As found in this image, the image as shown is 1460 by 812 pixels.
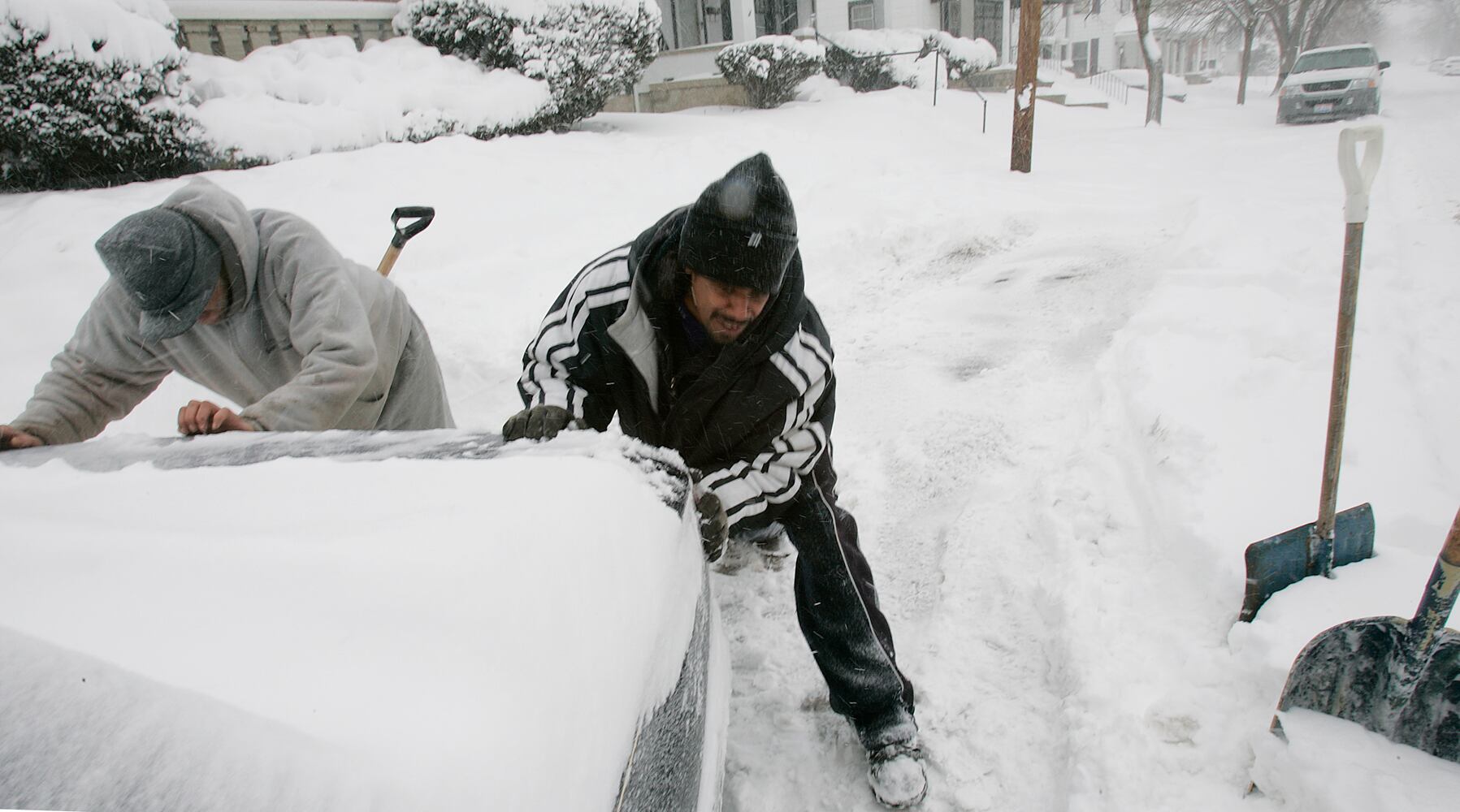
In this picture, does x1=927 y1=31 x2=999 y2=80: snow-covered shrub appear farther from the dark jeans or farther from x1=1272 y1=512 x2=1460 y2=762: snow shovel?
x1=1272 y1=512 x2=1460 y2=762: snow shovel

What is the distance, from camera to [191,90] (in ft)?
22.5

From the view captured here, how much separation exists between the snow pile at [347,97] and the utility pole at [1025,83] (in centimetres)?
598

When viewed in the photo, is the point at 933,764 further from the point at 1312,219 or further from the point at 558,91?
the point at 558,91

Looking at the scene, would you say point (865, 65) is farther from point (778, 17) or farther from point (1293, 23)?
point (1293, 23)

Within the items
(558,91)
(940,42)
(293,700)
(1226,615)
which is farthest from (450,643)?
(940,42)

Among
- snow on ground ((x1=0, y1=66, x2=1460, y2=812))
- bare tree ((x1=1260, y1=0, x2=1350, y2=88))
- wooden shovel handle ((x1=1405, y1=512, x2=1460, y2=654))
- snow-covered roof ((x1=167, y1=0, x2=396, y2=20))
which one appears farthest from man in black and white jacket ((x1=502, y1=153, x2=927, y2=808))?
bare tree ((x1=1260, y1=0, x2=1350, y2=88))

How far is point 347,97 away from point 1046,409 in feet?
25.9

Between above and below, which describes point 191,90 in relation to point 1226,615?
above

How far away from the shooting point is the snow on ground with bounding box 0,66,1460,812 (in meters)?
2.02

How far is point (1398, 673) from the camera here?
1661mm

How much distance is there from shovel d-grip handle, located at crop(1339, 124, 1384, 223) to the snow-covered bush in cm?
926

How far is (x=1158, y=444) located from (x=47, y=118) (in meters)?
7.84

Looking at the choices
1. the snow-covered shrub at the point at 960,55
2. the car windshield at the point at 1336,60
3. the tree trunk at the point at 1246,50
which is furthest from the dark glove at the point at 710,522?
the tree trunk at the point at 1246,50

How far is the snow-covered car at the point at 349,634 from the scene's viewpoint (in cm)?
74
